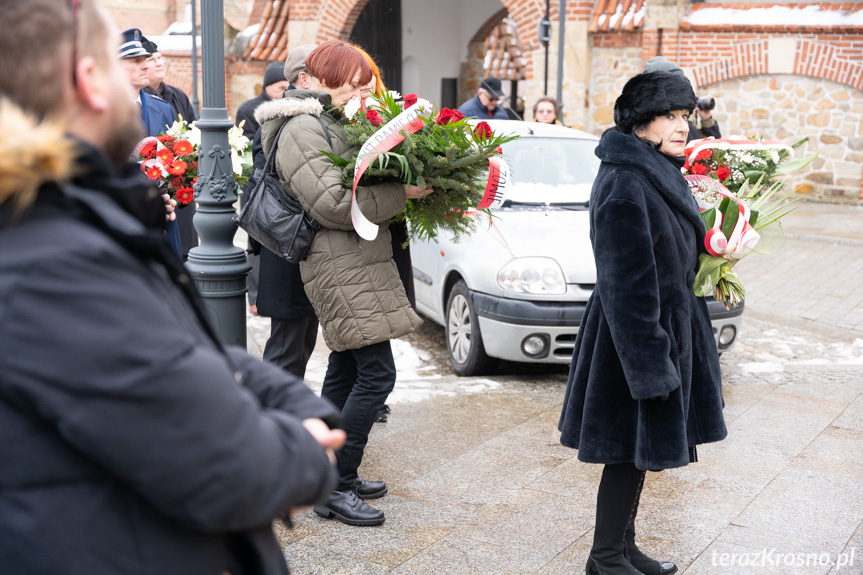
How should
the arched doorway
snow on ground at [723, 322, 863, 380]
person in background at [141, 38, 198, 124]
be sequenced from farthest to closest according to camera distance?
the arched doorway
snow on ground at [723, 322, 863, 380]
person in background at [141, 38, 198, 124]

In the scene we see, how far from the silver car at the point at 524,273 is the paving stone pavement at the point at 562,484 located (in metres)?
0.31

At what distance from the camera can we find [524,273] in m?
6.36

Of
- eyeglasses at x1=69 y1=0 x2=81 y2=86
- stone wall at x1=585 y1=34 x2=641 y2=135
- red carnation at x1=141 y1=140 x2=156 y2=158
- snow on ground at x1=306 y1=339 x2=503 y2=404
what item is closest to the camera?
eyeglasses at x1=69 y1=0 x2=81 y2=86

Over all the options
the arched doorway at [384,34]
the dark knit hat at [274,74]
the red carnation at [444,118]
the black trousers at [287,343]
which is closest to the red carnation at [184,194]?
Result: the black trousers at [287,343]

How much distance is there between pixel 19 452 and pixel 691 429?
262 cm

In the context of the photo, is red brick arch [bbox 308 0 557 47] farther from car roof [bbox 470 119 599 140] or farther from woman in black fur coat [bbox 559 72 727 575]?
woman in black fur coat [bbox 559 72 727 575]

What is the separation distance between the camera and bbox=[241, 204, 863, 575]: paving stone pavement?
379cm

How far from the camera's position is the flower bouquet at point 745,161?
4.59 metres

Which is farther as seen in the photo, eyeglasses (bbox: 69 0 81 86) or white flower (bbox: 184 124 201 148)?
white flower (bbox: 184 124 201 148)

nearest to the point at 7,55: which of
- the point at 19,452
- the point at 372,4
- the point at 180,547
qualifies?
the point at 19,452

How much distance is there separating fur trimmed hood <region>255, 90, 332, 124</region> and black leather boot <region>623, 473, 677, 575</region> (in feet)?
6.74

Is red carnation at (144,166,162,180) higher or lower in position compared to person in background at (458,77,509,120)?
lower

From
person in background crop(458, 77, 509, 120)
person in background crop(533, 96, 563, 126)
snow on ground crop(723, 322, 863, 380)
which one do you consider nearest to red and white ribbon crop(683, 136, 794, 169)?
snow on ground crop(723, 322, 863, 380)

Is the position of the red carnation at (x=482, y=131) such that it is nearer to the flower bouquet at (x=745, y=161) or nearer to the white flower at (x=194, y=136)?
the flower bouquet at (x=745, y=161)
